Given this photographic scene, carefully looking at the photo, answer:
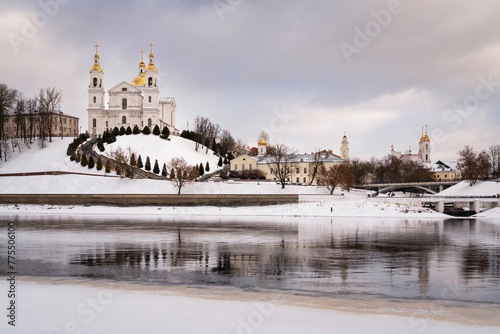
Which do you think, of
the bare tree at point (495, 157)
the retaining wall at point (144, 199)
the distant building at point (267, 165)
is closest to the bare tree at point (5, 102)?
the retaining wall at point (144, 199)

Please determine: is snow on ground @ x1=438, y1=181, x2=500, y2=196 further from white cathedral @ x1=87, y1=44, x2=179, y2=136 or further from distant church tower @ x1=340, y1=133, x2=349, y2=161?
white cathedral @ x1=87, y1=44, x2=179, y2=136

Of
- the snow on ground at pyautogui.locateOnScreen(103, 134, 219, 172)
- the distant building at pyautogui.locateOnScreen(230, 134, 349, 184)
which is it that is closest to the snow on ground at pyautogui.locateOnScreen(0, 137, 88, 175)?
the snow on ground at pyautogui.locateOnScreen(103, 134, 219, 172)

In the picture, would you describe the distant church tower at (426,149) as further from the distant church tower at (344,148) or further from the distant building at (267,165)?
the distant building at (267,165)

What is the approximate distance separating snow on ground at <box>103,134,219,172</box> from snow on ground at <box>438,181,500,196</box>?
4375 centimetres

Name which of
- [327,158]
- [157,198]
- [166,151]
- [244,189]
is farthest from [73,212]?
[327,158]

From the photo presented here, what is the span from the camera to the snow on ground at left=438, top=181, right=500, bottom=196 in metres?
71.0

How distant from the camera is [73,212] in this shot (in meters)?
51.5

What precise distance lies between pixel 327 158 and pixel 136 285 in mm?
85510

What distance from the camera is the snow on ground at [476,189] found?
70956 mm

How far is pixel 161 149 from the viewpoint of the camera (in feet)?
279

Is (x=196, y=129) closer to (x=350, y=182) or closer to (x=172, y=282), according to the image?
(x=350, y=182)

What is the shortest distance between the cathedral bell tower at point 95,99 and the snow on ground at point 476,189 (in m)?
71.1

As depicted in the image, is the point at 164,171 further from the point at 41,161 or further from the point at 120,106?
the point at 120,106

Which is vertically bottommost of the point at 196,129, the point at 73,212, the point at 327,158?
the point at 73,212
